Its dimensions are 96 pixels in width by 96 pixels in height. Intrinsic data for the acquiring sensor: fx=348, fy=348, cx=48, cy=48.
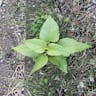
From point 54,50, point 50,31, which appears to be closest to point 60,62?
point 54,50

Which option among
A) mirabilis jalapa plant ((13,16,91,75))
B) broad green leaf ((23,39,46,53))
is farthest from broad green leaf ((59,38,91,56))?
broad green leaf ((23,39,46,53))

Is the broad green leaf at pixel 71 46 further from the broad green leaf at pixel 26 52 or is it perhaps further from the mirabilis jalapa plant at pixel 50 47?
the broad green leaf at pixel 26 52

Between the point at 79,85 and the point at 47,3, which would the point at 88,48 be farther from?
the point at 47,3

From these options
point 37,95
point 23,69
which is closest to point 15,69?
point 23,69

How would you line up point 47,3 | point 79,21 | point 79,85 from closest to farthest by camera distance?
point 79,85
point 79,21
point 47,3

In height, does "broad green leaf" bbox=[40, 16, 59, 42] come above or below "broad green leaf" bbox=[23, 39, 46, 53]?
above

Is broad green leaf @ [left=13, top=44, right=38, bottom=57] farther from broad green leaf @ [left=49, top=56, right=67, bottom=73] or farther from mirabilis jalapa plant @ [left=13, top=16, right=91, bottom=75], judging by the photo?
broad green leaf @ [left=49, top=56, right=67, bottom=73]
